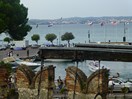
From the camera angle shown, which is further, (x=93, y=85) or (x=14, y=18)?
(x=14, y=18)

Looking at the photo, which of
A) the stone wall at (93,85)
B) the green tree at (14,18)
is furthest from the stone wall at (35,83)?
the green tree at (14,18)

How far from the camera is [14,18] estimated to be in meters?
35.2

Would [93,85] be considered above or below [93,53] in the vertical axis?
below

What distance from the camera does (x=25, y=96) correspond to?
12203 mm

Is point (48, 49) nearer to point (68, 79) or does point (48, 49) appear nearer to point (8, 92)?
point (68, 79)

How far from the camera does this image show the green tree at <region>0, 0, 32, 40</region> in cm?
3334

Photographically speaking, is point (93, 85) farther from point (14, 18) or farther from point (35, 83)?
point (14, 18)

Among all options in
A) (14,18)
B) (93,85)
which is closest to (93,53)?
(93,85)

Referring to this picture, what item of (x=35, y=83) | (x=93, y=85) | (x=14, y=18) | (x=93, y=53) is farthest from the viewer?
(x=14, y=18)

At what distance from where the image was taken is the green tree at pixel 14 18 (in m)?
33.3

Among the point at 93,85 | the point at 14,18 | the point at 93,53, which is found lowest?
the point at 93,85

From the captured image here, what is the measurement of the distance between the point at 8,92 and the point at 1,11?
21.5 metres

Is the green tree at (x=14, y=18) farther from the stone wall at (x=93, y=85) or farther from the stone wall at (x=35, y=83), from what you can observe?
the stone wall at (x=93, y=85)

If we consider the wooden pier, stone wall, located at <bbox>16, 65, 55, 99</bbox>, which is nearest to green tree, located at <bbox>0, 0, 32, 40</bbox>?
stone wall, located at <bbox>16, 65, 55, 99</bbox>
